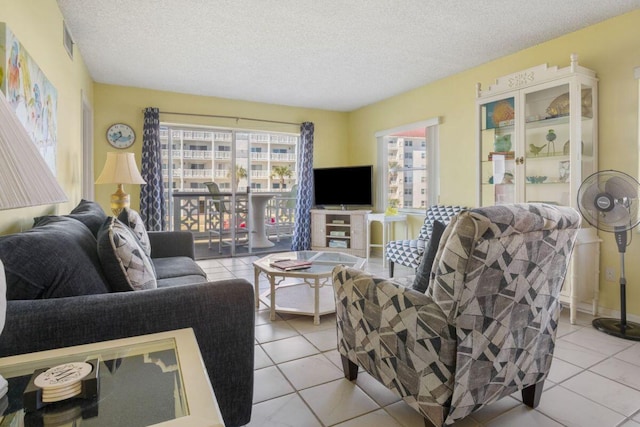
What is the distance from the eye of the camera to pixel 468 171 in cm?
414

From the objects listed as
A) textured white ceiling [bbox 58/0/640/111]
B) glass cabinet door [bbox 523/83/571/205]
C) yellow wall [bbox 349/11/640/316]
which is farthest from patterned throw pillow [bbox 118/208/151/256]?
yellow wall [bbox 349/11/640/316]

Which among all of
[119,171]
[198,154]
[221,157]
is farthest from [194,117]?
[119,171]

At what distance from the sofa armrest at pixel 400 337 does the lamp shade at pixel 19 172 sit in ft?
4.03

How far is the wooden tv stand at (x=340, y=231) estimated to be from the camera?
5.32 metres

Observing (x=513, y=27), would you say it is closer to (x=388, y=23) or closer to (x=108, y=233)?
(x=388, y=23)

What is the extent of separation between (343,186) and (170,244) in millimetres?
3126

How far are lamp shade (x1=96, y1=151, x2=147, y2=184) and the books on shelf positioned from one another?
1.81 m

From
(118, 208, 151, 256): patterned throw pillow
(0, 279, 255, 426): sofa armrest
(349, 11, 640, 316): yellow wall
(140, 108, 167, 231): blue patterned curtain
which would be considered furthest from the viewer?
(140, 108, 167, 231): blue patterned curtain

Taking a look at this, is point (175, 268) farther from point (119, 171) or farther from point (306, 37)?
point (306, 37)

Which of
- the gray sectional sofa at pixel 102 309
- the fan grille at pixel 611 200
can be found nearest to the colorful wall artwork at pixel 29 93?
the gray sectional sofa at pixel 102 309

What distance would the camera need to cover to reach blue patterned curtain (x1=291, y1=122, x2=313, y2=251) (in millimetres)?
5844

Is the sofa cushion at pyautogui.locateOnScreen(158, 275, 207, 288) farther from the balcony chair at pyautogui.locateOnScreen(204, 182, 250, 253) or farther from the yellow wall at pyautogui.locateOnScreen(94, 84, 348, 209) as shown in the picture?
the balcony chair at pyautogui.locateOnScreen(204, 182, 250, 253)

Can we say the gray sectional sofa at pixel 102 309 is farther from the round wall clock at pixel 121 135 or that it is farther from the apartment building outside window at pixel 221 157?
the apartment building outside window at pixel 221 157

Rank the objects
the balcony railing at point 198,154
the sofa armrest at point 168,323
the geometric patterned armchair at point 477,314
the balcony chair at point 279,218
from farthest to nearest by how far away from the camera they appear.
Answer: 1. the balcony chair at point 279,218
2. the balcony railing at point 198,154
3. the geometric patterned armchair at point 477,314
4. the sofa armrest at point 168,323
